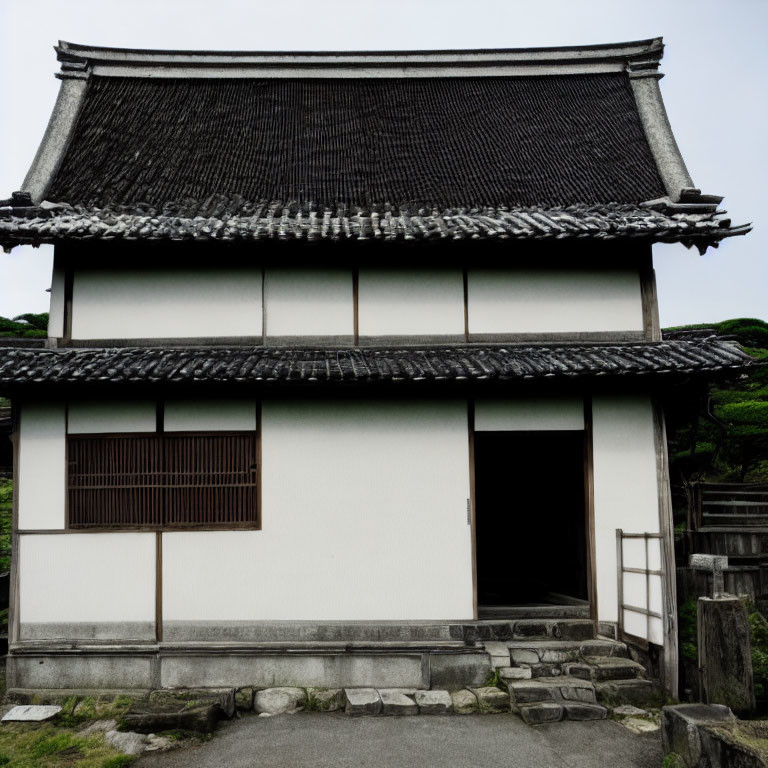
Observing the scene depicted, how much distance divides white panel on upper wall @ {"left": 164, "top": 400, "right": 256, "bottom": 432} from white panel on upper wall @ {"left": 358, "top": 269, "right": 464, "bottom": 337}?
2.20m

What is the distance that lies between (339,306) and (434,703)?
18.2 ft

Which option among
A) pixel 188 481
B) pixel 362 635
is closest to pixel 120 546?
pixel 188 481

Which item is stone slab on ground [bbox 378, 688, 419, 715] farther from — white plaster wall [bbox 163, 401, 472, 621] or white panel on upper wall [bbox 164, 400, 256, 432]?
white panel on upper wall [bbox 164, 400, 256, 432]

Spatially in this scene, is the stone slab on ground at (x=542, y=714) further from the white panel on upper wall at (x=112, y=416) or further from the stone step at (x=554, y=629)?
the white panel on upper wall at (x=112, y=416)

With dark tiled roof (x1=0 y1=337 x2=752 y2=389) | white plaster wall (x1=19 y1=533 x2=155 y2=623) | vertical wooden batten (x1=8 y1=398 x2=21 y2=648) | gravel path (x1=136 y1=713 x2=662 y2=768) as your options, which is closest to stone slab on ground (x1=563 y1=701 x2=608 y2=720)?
gravel path (x1=136 y1=713 x2=662 y2=768)

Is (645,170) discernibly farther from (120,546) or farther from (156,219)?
(120,546)

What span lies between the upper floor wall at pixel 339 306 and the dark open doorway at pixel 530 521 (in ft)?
8.33

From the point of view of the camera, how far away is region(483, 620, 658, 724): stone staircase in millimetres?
7957

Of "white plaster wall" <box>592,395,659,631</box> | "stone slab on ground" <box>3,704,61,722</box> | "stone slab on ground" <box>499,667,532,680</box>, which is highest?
"white plaster wall" <box>592,395,659,631</box>

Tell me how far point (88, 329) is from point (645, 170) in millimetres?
10065

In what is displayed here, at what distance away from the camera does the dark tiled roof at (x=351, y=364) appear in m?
8.36

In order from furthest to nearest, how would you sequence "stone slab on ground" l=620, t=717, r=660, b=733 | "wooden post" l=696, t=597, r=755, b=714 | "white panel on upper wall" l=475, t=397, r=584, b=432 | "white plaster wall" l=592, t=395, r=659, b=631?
1. "white panel on upper wall" l=475, t=397, r=584, b=432
2. "white plaster wall" l=592, t=395, r=659, b=631
3. "stone slab on ground" l=620, t=717, r=660, b=733
4. "wooden post" l=696, t=597, r=755, b=714

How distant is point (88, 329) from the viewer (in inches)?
379

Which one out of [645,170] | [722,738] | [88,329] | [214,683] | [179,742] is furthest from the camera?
[645,170]
